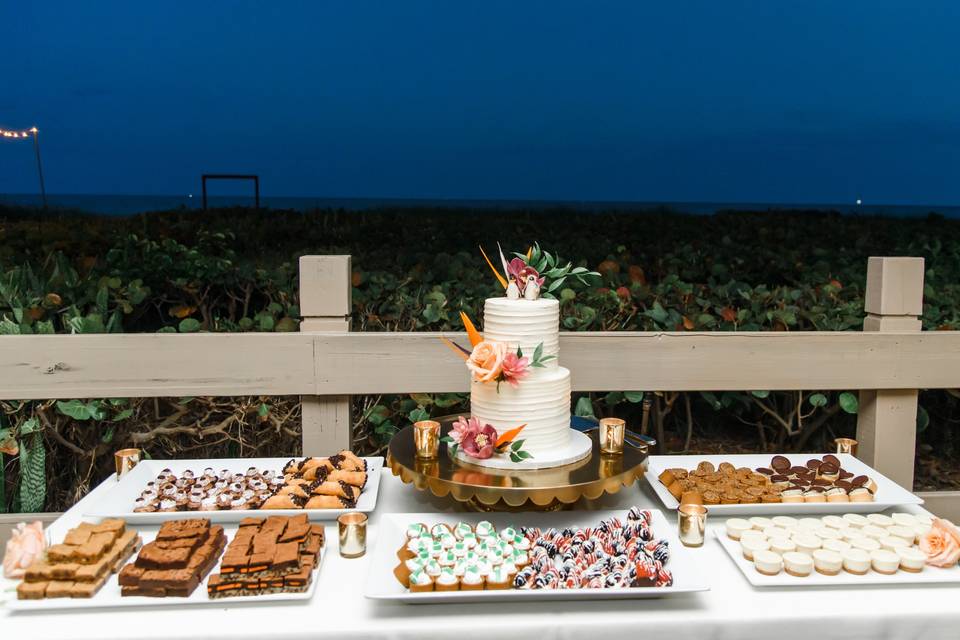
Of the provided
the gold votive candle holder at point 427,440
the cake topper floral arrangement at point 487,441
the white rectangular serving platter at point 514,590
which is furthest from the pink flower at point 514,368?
the white rectangular serving platter at point 514,590

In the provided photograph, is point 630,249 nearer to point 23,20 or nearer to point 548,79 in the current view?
point 548,79

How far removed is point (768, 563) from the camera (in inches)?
50.6

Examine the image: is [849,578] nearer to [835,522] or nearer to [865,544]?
[865,544]

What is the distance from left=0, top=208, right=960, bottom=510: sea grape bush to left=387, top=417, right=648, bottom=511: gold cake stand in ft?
2.82

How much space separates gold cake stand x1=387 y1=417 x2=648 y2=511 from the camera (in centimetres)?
138

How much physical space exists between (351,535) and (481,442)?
331 millimetres

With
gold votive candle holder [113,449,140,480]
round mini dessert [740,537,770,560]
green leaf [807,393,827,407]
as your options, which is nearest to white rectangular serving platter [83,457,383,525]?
gold votive candle holder [113,449,140,480]

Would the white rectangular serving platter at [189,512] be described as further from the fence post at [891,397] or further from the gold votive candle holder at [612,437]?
the fence post at [891,397]

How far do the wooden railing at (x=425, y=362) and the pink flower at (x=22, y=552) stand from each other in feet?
2.85

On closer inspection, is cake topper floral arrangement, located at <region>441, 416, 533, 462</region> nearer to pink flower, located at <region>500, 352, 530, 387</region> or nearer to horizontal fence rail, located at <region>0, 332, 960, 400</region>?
pink flower, located at <region>500, 352, 530, 387</region>

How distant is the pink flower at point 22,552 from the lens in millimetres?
1223

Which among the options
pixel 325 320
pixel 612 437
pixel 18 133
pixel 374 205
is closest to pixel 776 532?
pixel 612 437

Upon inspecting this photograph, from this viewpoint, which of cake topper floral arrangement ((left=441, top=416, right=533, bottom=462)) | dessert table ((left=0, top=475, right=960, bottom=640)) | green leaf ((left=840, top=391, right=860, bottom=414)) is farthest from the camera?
green leaf ((left=840, top=391, right=860, bottom=414))

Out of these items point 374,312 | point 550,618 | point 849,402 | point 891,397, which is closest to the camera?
point 550,618
